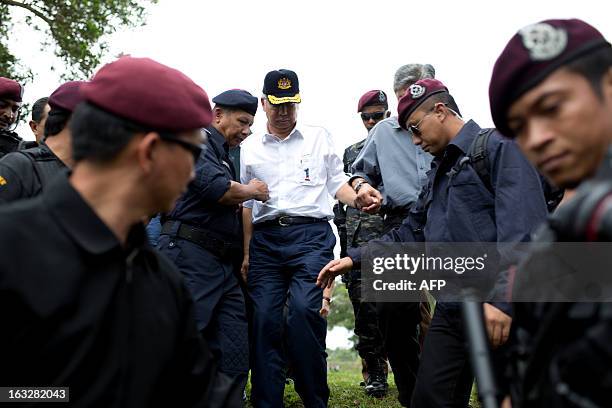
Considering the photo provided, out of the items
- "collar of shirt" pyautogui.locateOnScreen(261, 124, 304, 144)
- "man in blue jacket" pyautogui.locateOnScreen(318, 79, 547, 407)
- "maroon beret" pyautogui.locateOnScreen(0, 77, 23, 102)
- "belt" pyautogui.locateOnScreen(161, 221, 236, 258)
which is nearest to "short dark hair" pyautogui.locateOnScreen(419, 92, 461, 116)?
"man in blue jacket" pyautogui.locateOnScreen(318, 79, 547, 407)

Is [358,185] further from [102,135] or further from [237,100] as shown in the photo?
[102,135]

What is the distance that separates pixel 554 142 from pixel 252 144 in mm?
4588

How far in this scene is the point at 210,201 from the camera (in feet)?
18.6

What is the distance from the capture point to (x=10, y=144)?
18.9 feet

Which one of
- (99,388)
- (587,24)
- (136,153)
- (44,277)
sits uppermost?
(587,24)

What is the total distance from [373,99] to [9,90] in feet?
12.4

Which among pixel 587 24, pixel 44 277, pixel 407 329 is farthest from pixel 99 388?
pixel 407 329

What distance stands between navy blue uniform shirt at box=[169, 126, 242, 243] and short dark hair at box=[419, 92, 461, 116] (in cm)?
157

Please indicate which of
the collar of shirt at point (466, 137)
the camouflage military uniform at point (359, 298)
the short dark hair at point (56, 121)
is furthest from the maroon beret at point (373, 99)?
the short dark hair at point (56, 121)

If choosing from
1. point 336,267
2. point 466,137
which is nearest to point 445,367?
point 336,267

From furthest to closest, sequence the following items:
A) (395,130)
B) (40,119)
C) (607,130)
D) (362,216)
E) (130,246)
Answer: (362,216)
(395,130)
(40,119)
(130,246)
(607,130)

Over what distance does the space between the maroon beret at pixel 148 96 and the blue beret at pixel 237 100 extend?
3.57 m

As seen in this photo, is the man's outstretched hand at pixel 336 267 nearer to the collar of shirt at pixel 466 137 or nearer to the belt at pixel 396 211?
the collar of shirt at pixel 466 137

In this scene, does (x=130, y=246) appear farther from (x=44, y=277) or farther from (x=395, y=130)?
(x=395, y=130)
